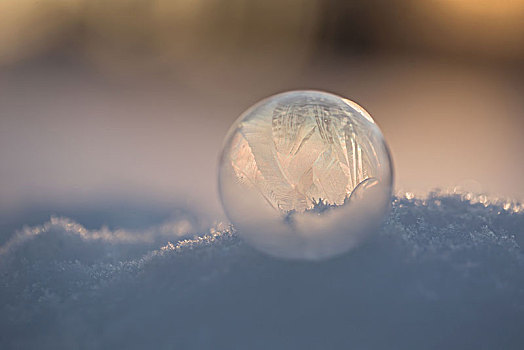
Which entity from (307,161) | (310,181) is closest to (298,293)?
(310,181)

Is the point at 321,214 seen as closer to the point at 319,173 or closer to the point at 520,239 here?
the point at 319,173

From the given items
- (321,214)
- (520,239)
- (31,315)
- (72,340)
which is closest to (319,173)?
(321,214)

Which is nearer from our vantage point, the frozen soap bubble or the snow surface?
the snow surface

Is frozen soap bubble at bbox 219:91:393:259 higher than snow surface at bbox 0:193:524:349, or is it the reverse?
frozen soap bubble at bbox 219:91:393:259

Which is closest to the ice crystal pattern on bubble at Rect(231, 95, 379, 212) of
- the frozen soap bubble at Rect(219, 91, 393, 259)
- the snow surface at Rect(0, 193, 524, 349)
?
the frozen soap bubble at Rect(219, 91, 393, 259)

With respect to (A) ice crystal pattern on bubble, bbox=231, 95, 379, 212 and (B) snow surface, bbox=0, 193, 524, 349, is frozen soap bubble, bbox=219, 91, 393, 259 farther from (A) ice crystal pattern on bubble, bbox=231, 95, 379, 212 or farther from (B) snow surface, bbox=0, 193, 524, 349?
(B) snow surface, bbox=0, 193, 524, 349

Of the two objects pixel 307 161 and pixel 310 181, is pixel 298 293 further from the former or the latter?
pixel 307 161
